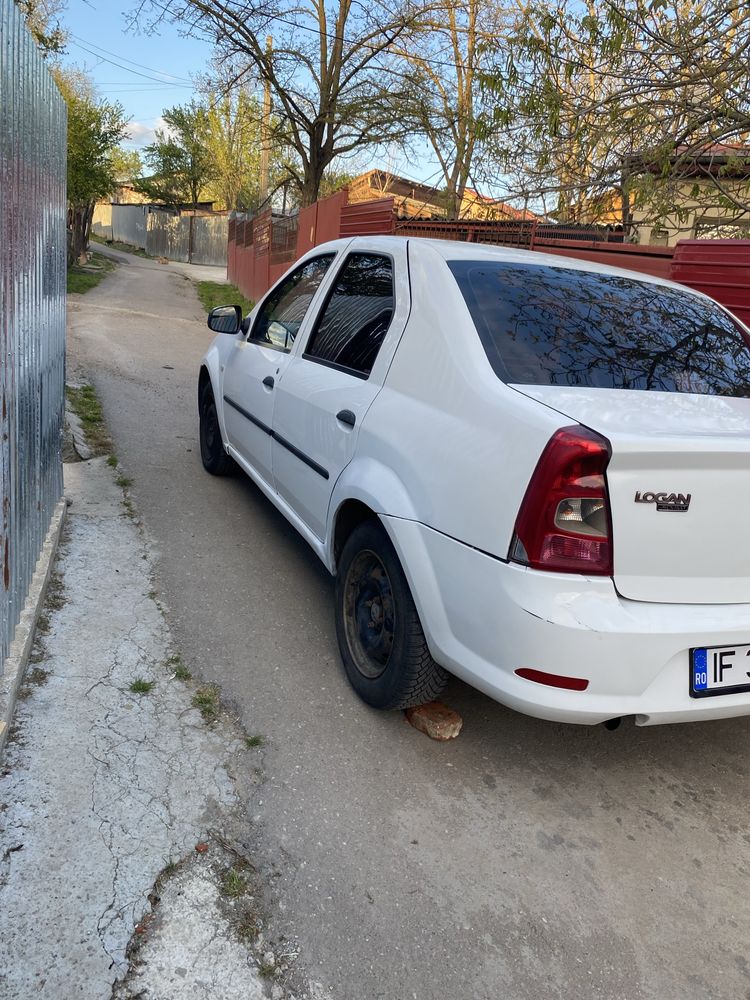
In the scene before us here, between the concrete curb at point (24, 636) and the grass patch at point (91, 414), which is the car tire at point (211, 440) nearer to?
the grass patch at point (91, 414)

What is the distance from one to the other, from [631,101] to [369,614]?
6808 millimetres

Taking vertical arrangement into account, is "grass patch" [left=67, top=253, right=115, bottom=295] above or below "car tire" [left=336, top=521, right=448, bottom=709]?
above

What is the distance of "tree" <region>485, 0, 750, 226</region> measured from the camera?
21.0 feet

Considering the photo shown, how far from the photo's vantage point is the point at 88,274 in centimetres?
2291

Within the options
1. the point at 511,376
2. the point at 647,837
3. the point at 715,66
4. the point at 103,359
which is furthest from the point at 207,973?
the point at 103,359

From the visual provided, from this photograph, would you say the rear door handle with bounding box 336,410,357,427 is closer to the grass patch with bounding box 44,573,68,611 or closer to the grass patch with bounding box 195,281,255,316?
the grass patch with bounding box 44,573,68,611

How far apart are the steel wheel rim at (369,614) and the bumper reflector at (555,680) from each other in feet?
2.19

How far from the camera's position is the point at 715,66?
6324 mm

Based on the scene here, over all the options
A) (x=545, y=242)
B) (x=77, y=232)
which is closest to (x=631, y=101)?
(x=545, y=242)

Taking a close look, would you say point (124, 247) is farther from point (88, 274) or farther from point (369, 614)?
point (369, 614)

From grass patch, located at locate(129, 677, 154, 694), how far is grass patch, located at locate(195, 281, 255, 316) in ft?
48.9

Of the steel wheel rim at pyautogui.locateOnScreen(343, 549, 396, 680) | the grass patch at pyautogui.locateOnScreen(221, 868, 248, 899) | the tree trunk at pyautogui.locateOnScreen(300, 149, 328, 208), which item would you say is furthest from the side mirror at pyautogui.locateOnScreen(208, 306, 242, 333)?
the tree trunk at pyautogui.locateOnScreen(300, 149, 328, 208)

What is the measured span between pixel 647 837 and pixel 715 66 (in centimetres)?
618

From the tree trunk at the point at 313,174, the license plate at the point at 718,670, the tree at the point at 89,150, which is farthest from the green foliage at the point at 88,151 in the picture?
the license plate at the point at 718,670
